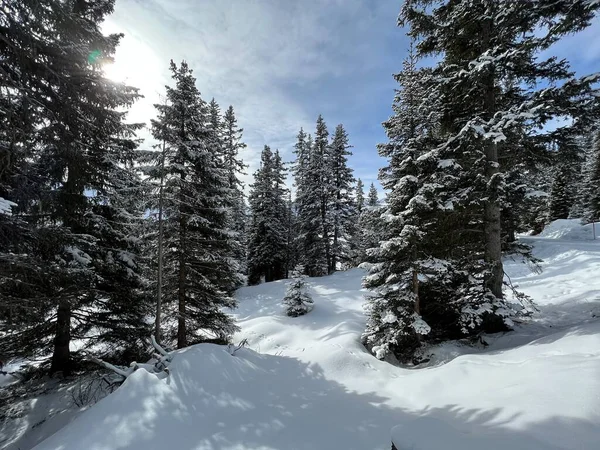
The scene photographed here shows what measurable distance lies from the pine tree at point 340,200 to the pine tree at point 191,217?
16634 millimetres

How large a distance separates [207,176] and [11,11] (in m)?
7.74

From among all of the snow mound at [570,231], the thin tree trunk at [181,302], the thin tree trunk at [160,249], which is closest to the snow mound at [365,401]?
the thin tree trunk at [160,249]

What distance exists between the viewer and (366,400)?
6.58 metres

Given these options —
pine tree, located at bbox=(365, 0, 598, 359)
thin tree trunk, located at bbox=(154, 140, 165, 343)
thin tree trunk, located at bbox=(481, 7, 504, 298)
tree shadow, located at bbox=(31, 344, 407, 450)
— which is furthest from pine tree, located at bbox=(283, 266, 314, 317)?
thin tree trunk, located at bbox=(481, 7, 504, 298)

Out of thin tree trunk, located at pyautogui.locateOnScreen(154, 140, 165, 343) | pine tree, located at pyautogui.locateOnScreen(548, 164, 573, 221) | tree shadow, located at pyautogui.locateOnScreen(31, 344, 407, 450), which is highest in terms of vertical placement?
pine tree, located at pyautogui.locateOnScreen(548, 164, 573, 221)

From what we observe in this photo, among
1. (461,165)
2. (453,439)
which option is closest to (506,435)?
(453,439)

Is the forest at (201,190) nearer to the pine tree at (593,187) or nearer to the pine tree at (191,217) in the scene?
the pine tree at (191,217)

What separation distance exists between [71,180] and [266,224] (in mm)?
21501

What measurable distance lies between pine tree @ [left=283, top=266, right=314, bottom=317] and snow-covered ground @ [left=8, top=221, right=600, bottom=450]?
6.33 meters

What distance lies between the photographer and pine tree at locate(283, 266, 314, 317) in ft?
56.8

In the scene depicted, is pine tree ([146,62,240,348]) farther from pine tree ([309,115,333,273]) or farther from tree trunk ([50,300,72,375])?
pine tree ([309,115,333,273])

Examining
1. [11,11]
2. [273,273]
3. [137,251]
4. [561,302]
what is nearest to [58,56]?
[11,11]

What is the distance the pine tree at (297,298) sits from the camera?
1731 centimetres

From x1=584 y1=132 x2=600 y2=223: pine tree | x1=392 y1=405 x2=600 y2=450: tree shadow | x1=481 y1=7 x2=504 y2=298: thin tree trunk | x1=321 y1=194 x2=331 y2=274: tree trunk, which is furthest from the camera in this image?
x1=584 y1=132 x2=600 y2=223: pine tree
